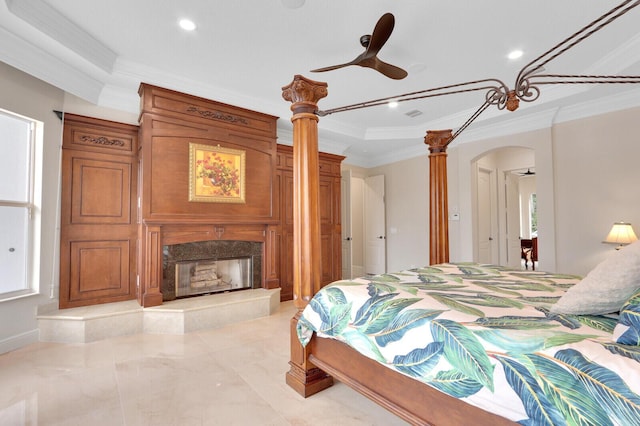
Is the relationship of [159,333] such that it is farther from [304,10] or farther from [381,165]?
[381,165]

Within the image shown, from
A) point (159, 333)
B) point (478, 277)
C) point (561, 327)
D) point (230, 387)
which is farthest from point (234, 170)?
point (561, 327)

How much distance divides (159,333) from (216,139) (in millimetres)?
2337

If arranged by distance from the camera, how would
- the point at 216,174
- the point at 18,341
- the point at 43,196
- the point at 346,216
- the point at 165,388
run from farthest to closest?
the point at 346,216 < the point at 216,174 < the point at 43,196 < the point at 18,341 < the point at 165,388

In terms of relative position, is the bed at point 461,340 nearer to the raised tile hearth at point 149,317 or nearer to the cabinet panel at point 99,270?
the raised tile hearth at point 149,317

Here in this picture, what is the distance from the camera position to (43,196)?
3160mm

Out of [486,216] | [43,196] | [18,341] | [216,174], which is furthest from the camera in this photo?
[486,216]

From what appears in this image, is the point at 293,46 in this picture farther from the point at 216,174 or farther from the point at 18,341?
the point at 18,341

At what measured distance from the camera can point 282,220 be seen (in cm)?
463

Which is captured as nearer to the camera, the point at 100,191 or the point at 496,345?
the point at 496,345

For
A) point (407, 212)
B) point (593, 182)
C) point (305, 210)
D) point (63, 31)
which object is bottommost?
point (305, 210)

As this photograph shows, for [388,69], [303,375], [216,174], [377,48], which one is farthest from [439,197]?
[216,174]

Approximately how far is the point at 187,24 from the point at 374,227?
510cm

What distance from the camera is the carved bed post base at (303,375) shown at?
6.81 ft

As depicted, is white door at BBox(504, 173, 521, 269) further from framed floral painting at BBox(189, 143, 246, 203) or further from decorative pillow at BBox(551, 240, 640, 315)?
decorative pillow at BBox(551, 240, 640, 315)
